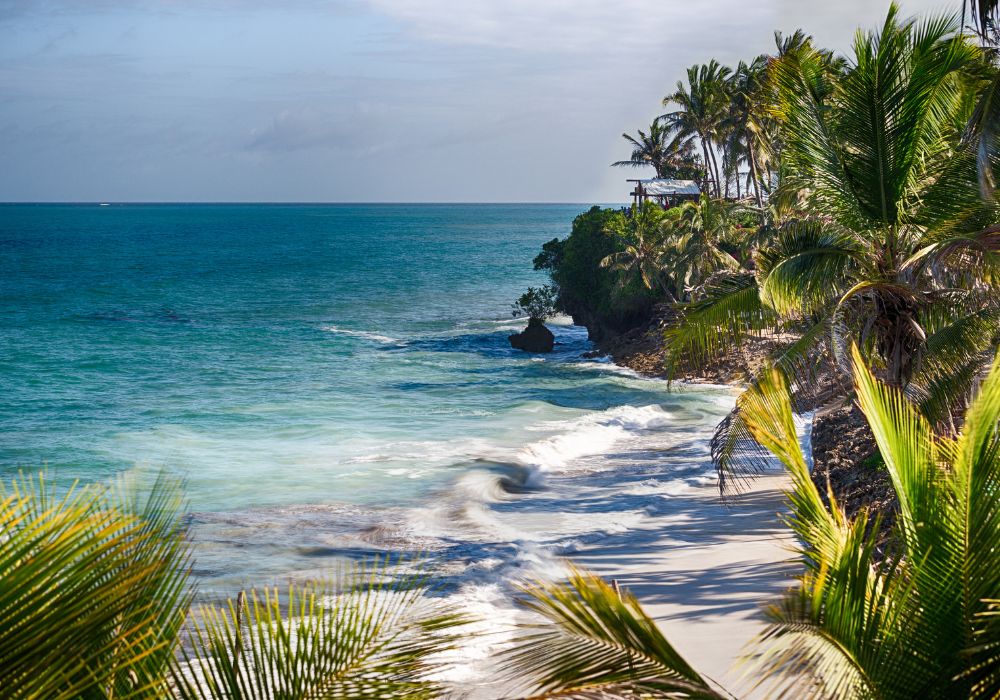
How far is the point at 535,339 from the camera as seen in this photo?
4869 cm

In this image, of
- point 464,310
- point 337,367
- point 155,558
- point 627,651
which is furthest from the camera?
point 464,310

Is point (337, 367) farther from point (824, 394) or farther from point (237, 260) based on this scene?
point (237, 260)

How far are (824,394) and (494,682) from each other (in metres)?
21.4

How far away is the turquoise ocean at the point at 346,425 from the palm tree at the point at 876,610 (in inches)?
406

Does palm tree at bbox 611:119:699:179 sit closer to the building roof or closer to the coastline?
the building roof

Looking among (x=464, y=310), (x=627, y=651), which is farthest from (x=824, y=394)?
(x=464, y=310)

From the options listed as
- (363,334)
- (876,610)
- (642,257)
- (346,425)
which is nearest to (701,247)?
(642,257)

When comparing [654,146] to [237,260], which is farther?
[237,260]

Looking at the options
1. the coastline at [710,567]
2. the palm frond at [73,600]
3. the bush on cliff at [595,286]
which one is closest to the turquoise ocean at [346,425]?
the coastline at [710,567]

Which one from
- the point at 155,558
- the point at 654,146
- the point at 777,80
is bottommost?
the point at 155,558

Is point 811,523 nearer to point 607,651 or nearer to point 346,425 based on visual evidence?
point 607,651

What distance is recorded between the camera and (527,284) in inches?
3541

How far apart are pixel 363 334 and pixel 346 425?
2566 cm

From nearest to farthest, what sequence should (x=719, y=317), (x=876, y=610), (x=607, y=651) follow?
(x=607, y=651)
(x=876, y=610)
(x=719, y=317)
